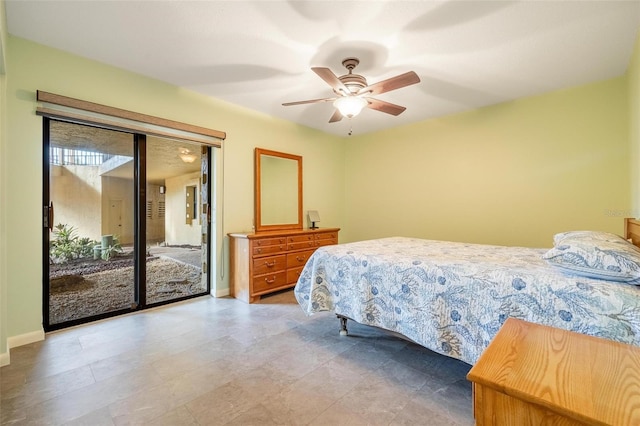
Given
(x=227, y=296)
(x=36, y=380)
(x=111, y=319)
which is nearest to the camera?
(x=36, y=380)

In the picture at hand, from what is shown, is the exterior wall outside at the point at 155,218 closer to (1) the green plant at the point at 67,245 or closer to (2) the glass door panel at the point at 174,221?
(2) the glass door panel at the point at 174,221

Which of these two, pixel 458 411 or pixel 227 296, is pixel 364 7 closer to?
pixel 458 411

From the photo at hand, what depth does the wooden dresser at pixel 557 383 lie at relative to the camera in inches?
26.8

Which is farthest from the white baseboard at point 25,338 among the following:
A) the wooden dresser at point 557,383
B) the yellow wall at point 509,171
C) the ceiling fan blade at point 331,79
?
the yellow wall at point 509,171

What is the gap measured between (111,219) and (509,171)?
15.6ft

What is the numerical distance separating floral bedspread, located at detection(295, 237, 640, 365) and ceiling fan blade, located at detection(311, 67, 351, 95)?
1413mm

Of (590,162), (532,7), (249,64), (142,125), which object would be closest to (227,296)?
(142,125)

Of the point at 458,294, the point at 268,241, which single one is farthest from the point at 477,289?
the point at 268,241

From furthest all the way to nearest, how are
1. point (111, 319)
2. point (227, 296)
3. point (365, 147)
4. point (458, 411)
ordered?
point (365, 147) → point (227, 296) → point (111, 319) → point (458, 411)

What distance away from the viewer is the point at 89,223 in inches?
115

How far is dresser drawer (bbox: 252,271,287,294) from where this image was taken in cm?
349

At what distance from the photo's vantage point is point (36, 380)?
185 centimetres

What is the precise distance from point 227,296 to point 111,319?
1233 mm

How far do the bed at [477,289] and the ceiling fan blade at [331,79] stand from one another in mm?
1413
